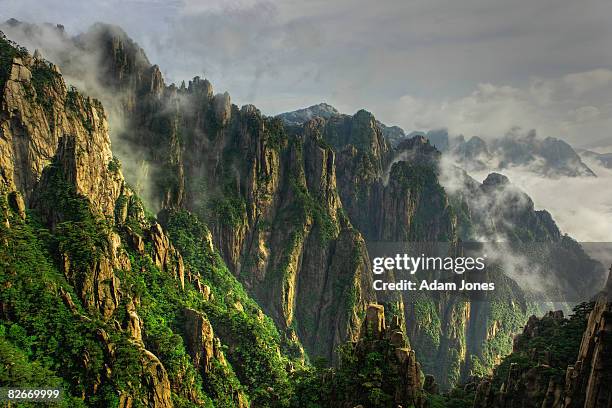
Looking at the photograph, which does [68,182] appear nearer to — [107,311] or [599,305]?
[107,311]

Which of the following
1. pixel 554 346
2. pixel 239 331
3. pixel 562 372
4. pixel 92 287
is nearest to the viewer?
pixel 562 372

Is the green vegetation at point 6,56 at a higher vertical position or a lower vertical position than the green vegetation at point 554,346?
higher

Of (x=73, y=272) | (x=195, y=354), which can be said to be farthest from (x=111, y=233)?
(x=195, y=354)

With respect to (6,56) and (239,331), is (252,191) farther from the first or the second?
(6,56)

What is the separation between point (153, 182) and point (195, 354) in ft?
204

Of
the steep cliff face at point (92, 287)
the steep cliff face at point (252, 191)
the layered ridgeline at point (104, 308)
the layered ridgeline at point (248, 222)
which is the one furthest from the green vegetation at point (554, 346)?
the steep cliff face at point (252, 191)

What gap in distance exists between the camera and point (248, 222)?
458 ft

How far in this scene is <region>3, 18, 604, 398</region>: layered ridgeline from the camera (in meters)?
79.8

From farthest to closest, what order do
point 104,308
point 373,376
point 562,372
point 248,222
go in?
1. point 248,222
2. point 104,308
3. point 373,376
4. point 562,372

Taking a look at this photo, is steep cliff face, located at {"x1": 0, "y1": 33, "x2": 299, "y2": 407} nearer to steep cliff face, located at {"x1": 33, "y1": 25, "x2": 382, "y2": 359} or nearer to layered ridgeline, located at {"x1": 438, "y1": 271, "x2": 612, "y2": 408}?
layered ridgeline, located at {"x1": 438, "y1": 271, "x2": 612, "y2": 408}

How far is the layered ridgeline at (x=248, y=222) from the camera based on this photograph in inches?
3140

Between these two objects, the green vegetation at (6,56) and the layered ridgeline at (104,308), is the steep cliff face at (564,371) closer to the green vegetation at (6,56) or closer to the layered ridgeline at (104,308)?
the layered ridgeline at (104,308)

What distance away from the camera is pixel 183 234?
11588 centimetres

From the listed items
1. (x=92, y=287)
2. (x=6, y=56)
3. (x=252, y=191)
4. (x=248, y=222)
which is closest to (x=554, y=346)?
(x=92, y=287)
